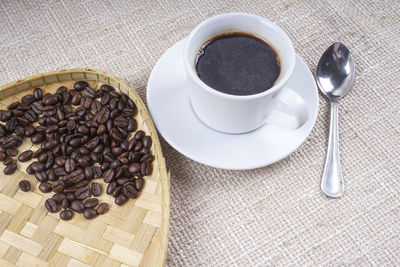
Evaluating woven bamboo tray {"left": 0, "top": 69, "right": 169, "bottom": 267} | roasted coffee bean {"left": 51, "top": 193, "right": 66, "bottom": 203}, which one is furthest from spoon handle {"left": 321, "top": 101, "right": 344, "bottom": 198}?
roasted coffee bean {"left": 51, "top": 193, "right": 66, "bottom": 203}

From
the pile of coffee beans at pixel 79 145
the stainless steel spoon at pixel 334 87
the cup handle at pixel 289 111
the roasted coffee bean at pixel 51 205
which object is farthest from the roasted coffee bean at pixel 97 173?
the stainless steel spoon at pixel 334 87

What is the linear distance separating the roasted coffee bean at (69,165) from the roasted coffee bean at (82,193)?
0.05 metres

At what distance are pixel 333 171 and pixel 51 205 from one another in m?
0.64

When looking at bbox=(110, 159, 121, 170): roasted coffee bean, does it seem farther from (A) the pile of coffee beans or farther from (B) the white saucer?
(B) the white saucer

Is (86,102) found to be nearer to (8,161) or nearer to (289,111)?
(8,161)

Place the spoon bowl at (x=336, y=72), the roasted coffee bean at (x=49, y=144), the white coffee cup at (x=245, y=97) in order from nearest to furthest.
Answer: the white coffee cup at (x=245, y=97)
the roasted coffee bean at (x=49, y=144)
the spoon bowl at (x=336, y=72)

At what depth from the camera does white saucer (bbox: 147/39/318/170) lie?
3.26 ft

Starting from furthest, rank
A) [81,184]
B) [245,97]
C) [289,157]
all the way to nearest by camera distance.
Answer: [289,157], [81,184], [245,97]

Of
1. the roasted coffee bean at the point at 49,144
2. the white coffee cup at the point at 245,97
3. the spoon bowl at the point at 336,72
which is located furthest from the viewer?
the spoon bowl at the point at 336,72

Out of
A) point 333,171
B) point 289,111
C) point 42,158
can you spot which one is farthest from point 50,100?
point 333,171

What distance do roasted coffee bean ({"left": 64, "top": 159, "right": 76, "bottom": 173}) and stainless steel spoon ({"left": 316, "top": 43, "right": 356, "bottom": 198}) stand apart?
22.4 inches

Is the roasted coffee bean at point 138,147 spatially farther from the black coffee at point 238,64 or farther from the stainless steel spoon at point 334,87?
the stainless steel spoon at point 334,87

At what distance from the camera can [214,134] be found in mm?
1031

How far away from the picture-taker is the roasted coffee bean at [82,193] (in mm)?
975
